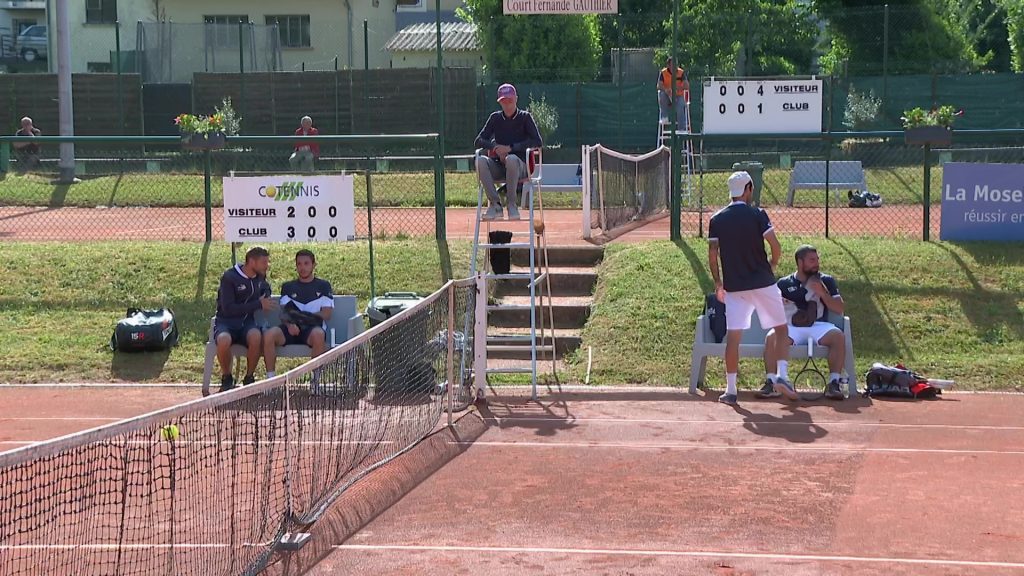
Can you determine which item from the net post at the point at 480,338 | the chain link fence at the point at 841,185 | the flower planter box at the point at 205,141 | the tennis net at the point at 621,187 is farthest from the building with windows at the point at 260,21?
the net post at the point at 480,338

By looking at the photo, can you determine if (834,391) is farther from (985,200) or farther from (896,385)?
(985,200)

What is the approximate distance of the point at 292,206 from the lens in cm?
1454

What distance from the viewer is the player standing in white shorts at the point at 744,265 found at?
1130 cm

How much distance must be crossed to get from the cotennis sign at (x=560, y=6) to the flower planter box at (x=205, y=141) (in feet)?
12.9

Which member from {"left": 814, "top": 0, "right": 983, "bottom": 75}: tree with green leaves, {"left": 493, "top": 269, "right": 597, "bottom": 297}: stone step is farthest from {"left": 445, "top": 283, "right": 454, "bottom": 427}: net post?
{"left": 814, "top": 0, "right": 983, "bottom": 75}: tree with green leaves

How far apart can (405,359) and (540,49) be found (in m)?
23.1

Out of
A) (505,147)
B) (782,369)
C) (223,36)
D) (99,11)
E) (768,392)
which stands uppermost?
(99,11)

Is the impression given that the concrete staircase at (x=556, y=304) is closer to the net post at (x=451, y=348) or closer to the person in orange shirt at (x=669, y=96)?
the net post at (x=451, y=348)

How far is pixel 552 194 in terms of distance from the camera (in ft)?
78.6

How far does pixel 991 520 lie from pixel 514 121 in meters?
6.82

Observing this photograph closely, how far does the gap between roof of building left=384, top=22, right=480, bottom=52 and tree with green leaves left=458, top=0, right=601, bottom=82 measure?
851 cm

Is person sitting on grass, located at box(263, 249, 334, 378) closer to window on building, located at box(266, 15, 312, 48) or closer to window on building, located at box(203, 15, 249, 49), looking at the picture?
window on building, located at box(203, 15, 249, 49)

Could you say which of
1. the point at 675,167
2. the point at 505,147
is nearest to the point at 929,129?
the point at 675,167

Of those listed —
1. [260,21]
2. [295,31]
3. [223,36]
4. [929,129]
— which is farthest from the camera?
[260,21]
